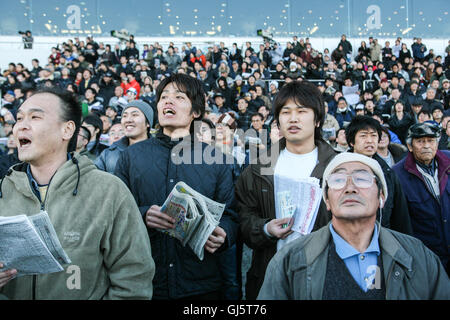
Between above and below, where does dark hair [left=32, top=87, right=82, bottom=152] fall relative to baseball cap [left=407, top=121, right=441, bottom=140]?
above

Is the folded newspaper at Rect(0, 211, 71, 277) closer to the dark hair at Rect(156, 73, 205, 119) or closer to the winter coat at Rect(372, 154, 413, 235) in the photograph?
the dark hair at Rect(156, 73, 205, 119)

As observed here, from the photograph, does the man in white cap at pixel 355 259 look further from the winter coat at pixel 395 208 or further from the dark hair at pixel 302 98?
the winter coat at pixel 395 208

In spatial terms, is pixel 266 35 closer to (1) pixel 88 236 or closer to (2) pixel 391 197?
(2) pixel 391 197

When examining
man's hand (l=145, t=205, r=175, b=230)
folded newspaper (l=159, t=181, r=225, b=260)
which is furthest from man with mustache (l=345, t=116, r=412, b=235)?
man's hand (l=145, t=205, r=175, b=230)

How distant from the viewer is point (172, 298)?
1918 mm

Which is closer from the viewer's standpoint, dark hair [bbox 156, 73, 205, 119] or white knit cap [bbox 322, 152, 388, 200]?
white knit cap [bbox 322, 152, 388, 200]

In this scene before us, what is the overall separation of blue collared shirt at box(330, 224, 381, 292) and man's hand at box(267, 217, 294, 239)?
351 millimetres

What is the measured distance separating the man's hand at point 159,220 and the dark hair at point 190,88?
0.75m

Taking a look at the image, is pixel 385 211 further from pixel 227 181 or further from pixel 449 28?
pixel 449 28

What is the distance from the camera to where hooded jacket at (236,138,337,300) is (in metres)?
2.01

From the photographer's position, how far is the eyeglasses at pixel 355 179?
1.66 meters

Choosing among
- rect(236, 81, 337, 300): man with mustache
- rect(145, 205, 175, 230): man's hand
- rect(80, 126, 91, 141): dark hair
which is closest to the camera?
rect(145, 205, 175, 230): man's hand

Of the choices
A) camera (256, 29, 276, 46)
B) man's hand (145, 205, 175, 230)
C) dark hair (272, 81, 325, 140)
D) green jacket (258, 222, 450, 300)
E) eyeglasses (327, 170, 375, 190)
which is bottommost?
green jacket (258, 222, 450, 300)

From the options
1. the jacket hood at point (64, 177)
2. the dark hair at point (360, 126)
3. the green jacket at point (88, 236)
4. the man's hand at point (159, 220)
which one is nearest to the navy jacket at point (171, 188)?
the man's hand at point (159, 220)
